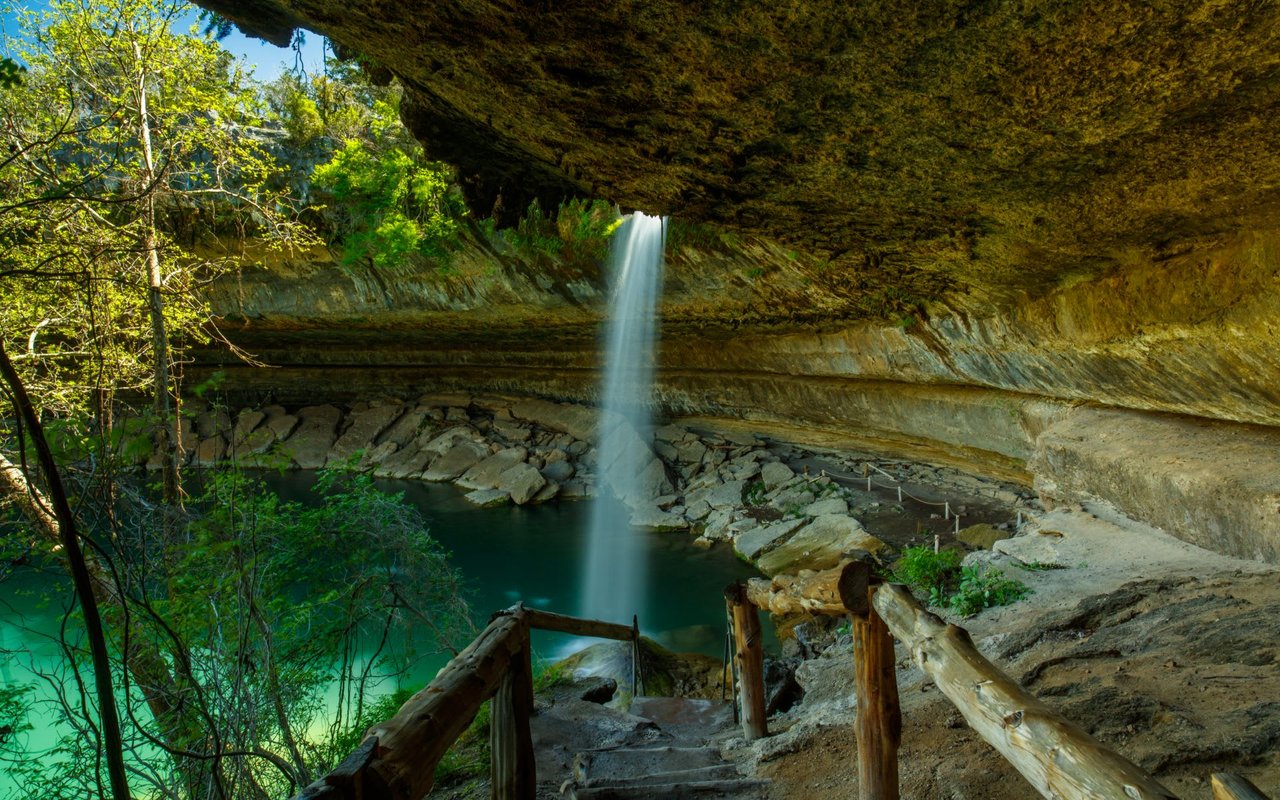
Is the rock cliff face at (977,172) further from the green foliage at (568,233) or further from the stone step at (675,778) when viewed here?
the stone step at (675,778)

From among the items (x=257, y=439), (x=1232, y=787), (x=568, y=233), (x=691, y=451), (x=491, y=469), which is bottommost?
(x=1232, y=787)

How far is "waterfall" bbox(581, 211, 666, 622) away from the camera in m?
12.0

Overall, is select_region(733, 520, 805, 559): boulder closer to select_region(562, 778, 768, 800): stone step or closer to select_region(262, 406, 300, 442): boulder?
select_region(562, 778, 768, 800): stone step

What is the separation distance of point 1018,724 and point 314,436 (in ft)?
72.0

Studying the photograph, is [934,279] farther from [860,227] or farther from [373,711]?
[373,711]

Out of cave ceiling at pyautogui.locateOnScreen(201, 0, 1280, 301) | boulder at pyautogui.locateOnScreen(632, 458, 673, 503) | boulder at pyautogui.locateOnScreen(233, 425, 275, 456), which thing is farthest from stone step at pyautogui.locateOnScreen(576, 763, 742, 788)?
boulder at pyautogui.locateOnScreen(632, 458, 673, 503)

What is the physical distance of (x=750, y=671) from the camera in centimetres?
416

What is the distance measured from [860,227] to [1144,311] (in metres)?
2.49

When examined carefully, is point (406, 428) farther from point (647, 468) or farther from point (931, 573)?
point (931, 573)

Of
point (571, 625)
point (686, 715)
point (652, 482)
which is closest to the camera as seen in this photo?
point (571, 625)

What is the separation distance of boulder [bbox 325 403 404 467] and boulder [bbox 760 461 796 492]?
39.5ft

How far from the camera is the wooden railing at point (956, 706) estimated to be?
1423mm

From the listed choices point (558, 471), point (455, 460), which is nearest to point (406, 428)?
point (455, 460)

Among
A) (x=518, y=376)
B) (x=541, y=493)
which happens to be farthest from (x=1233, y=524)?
(x=518, y=376)
